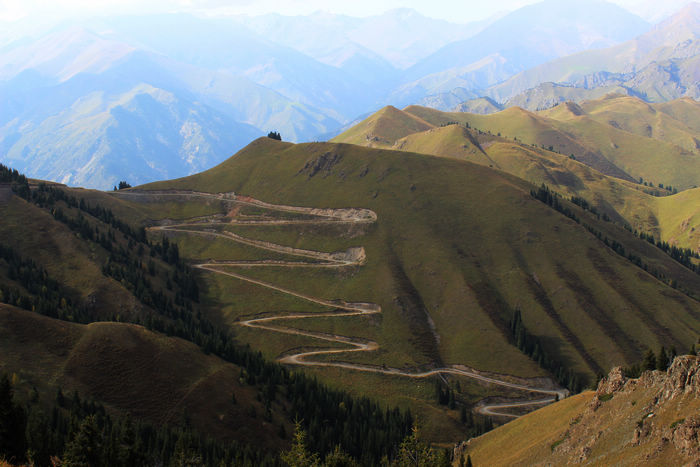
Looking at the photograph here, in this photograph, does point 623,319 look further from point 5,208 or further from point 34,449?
point 5,208

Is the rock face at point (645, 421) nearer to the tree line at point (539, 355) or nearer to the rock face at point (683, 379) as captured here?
the rock face at point (683, 379)

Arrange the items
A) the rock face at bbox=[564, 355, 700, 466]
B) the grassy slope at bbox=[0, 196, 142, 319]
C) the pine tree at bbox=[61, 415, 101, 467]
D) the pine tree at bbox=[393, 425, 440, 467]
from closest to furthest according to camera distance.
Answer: the rock face at bbox=[564, 355, 700, 466], the pine tree at bbox=[61, 415, 101, 467], the pine tree at bbox=[393, 425, 440, 467], the grassy slope at bbox=[0, 196, 142, 319]

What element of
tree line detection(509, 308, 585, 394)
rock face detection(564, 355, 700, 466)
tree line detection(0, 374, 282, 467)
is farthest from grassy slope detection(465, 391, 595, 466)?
tree line detection(509, 308, 585, 394)

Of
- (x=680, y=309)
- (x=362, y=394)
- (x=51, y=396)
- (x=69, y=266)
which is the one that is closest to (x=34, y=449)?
(x=51, y=396)

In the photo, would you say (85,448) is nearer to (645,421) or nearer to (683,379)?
(645,421)

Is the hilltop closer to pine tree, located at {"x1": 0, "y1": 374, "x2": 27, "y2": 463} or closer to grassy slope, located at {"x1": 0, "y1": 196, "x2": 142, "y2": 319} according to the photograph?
pine tree, located at {"x1": 0, "y1": 374, "x2": 27, "y2": 463}

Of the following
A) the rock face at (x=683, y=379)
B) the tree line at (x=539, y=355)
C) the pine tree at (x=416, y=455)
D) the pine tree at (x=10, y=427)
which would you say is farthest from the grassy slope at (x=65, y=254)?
the rock face at (x=683, y=379)
